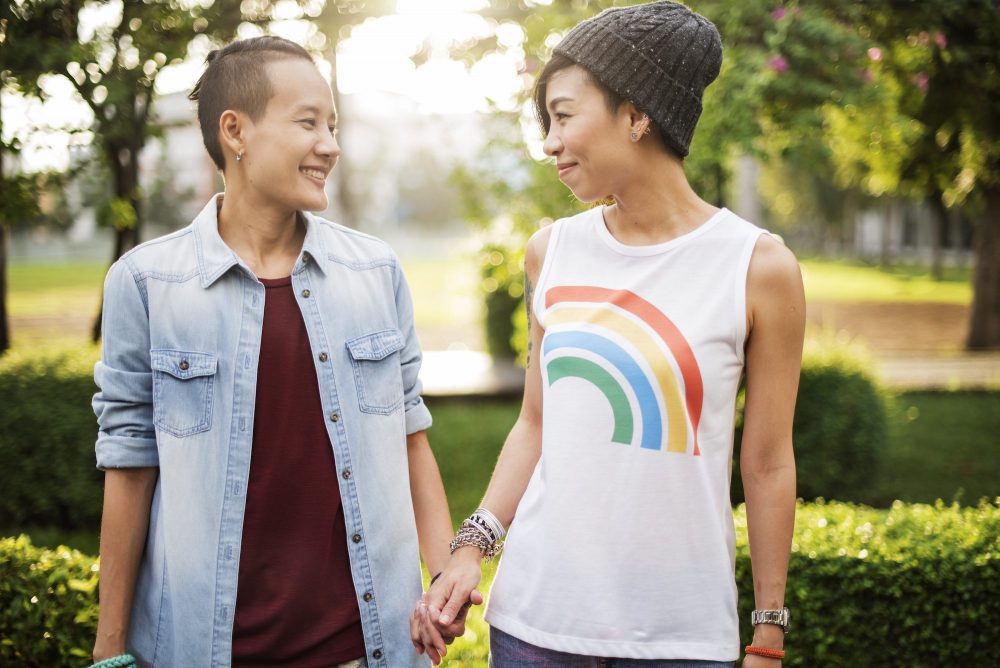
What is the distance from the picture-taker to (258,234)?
6.98ft

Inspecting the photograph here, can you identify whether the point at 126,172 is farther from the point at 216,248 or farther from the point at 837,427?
the point at 837,427

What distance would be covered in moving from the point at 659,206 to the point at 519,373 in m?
10.3

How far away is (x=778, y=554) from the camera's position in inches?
74.6

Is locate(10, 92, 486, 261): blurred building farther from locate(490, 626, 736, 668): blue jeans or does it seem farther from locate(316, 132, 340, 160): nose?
locate(490, 626, 736, 668): blue jeans

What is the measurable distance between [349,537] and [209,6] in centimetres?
563

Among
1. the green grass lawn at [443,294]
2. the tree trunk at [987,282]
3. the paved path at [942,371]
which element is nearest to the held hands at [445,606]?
the green grass lawn at [443,294]

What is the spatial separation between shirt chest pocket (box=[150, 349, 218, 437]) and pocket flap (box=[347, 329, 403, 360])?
299 mm

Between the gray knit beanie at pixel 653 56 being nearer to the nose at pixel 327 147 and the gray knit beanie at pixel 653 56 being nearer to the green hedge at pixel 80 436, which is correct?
the nose at pixel 327 147

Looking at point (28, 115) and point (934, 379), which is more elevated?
point (28, 115)

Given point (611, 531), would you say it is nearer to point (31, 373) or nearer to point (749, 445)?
point (749, 445)

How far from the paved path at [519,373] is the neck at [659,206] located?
361 inches

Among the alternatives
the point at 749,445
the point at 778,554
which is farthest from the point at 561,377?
the point at 778,554

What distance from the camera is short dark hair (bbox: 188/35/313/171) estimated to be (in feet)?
6.62

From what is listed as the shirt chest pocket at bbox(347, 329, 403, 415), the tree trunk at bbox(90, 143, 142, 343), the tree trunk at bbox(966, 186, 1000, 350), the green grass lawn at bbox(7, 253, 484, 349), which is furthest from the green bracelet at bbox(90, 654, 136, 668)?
the tree trunk at bbox(966, 186, 1000, 350)
